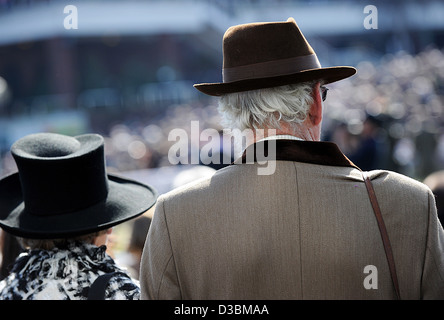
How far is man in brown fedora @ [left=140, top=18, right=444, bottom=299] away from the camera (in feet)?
4.88

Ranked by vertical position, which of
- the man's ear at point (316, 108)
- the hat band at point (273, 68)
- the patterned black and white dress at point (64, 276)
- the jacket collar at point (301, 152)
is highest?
the hat band at point (273, 68)

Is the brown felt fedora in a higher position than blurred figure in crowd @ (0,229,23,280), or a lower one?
higher

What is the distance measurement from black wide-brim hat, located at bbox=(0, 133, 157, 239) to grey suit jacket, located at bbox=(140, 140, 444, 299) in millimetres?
488

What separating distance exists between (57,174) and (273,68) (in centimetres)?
87

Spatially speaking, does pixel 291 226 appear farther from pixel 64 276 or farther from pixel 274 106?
pixel 64 276

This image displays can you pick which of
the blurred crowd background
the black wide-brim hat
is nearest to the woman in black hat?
the black wide-brim hat

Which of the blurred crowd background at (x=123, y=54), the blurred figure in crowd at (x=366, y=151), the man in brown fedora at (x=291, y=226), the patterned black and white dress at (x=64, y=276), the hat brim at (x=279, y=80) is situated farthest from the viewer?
the blurred crowd background at (x=123, y=54)

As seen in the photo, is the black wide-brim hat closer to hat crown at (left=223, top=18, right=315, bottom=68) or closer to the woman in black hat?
the woman in black hat

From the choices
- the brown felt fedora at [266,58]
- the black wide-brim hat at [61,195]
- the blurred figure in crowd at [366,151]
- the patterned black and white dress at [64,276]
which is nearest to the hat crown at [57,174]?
the black wide-brim hat at [61,195]

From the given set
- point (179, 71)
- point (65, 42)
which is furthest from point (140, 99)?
point (65, 42)

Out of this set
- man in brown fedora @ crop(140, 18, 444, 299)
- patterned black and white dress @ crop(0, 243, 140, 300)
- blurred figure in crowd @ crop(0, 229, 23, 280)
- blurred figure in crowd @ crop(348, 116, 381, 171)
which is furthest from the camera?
blurred figure in crowd @ crop(348, 116, 381, 171)

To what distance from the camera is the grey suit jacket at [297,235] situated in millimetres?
1487

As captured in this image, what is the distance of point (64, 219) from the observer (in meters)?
1.95

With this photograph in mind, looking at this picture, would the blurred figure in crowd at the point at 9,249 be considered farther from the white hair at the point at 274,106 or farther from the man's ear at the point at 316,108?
the man's ear at the point at 316,108
